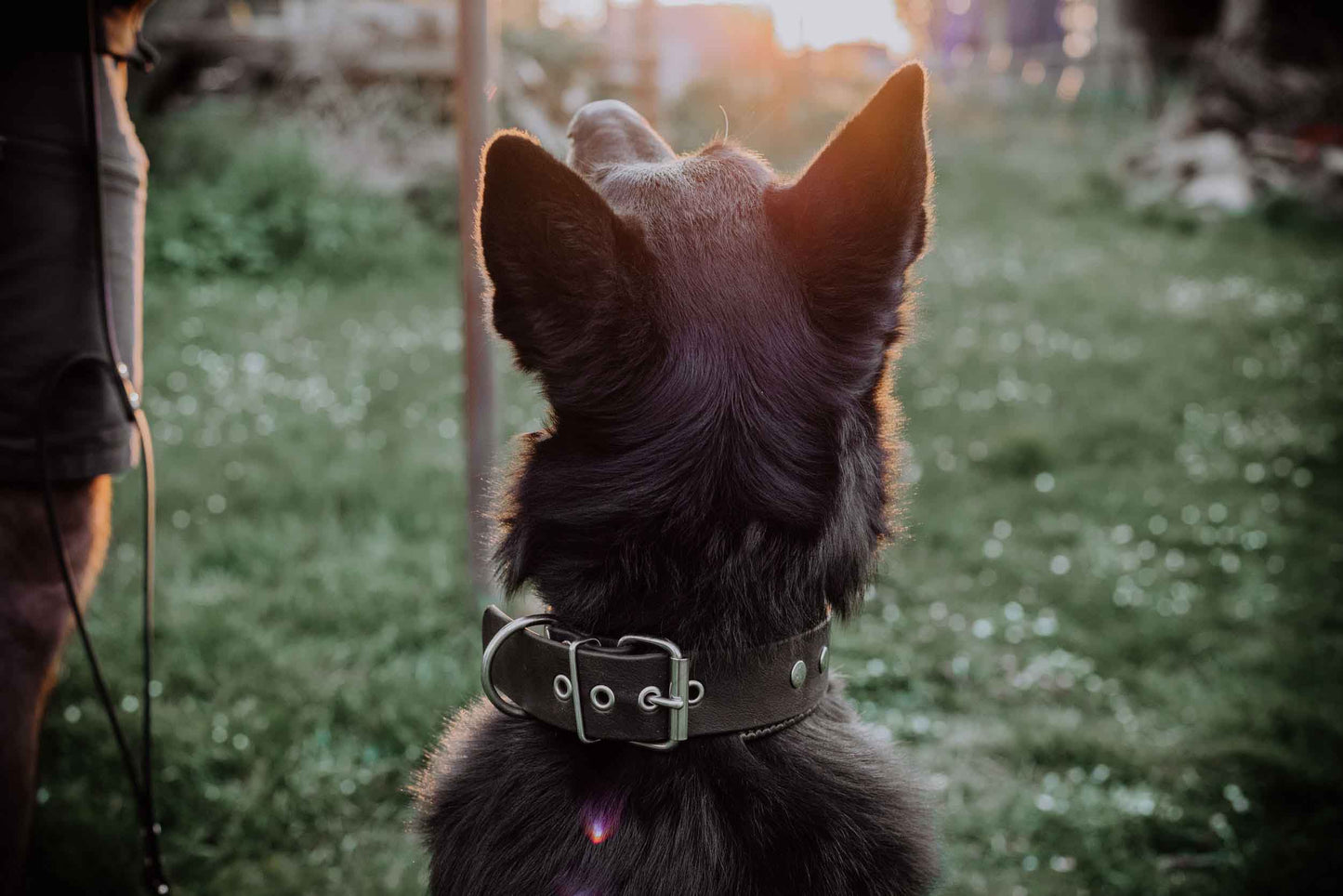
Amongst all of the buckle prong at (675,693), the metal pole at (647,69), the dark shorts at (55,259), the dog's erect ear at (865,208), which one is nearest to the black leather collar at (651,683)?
the buckle prong at (675,693)

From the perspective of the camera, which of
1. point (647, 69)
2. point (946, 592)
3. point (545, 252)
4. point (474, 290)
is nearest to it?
point (545, 252)

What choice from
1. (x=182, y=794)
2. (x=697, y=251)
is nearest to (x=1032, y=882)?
(x=697, y=251)

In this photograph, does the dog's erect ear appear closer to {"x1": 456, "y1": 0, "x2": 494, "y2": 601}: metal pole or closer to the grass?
the grass

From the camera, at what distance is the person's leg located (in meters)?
1.80

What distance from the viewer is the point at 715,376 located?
143 centimetres

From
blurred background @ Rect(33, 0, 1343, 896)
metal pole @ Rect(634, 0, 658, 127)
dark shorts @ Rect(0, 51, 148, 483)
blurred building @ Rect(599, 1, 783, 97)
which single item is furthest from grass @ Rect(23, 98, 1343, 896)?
blurred building @ Rect(599, 1, 783, 97)

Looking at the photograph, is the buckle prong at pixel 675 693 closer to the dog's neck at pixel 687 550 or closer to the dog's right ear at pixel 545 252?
the dog's neck at pixel 687 550

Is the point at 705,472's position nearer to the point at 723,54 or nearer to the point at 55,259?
the point at 55,259

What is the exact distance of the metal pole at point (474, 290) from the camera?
3238mm

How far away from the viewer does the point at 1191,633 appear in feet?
13.0

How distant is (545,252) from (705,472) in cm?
40

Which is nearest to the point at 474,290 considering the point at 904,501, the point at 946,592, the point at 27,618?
the point at 27,618

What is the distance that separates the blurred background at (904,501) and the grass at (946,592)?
0.02m

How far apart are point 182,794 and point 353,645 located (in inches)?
35.3
